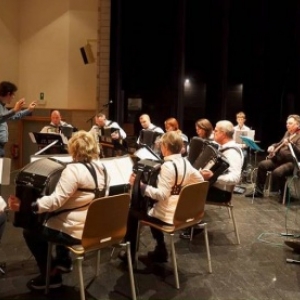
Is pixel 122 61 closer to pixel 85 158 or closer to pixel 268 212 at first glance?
pixel 268 212

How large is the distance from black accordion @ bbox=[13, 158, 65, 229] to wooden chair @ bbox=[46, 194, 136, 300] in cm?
26

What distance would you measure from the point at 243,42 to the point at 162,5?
6.57 feet

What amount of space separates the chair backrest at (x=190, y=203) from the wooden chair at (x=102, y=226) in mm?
458

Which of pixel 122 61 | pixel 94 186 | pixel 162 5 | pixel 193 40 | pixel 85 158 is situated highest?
pixel 162 5

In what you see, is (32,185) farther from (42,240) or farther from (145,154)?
(145,154)

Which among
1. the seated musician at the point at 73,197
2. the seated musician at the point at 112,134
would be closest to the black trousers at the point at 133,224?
the seated musician at the point at 73,197

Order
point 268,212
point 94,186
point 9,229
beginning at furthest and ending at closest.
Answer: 1. point 268,212
2. point 9,229
3. point 94,186

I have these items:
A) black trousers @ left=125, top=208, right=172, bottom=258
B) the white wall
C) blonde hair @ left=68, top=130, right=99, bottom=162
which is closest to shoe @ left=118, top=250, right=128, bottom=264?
black trousers @ left=125, top=208, right=172, bottom=258

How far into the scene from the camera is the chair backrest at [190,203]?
3.15m

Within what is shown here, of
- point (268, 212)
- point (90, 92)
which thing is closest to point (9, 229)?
point (268, 212)

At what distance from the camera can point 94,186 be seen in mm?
2865

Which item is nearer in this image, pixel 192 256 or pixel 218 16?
pixel 192 256

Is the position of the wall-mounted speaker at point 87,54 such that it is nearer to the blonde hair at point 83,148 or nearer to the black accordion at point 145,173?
the black accordion at point 145,173

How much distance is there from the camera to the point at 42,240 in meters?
3.06
